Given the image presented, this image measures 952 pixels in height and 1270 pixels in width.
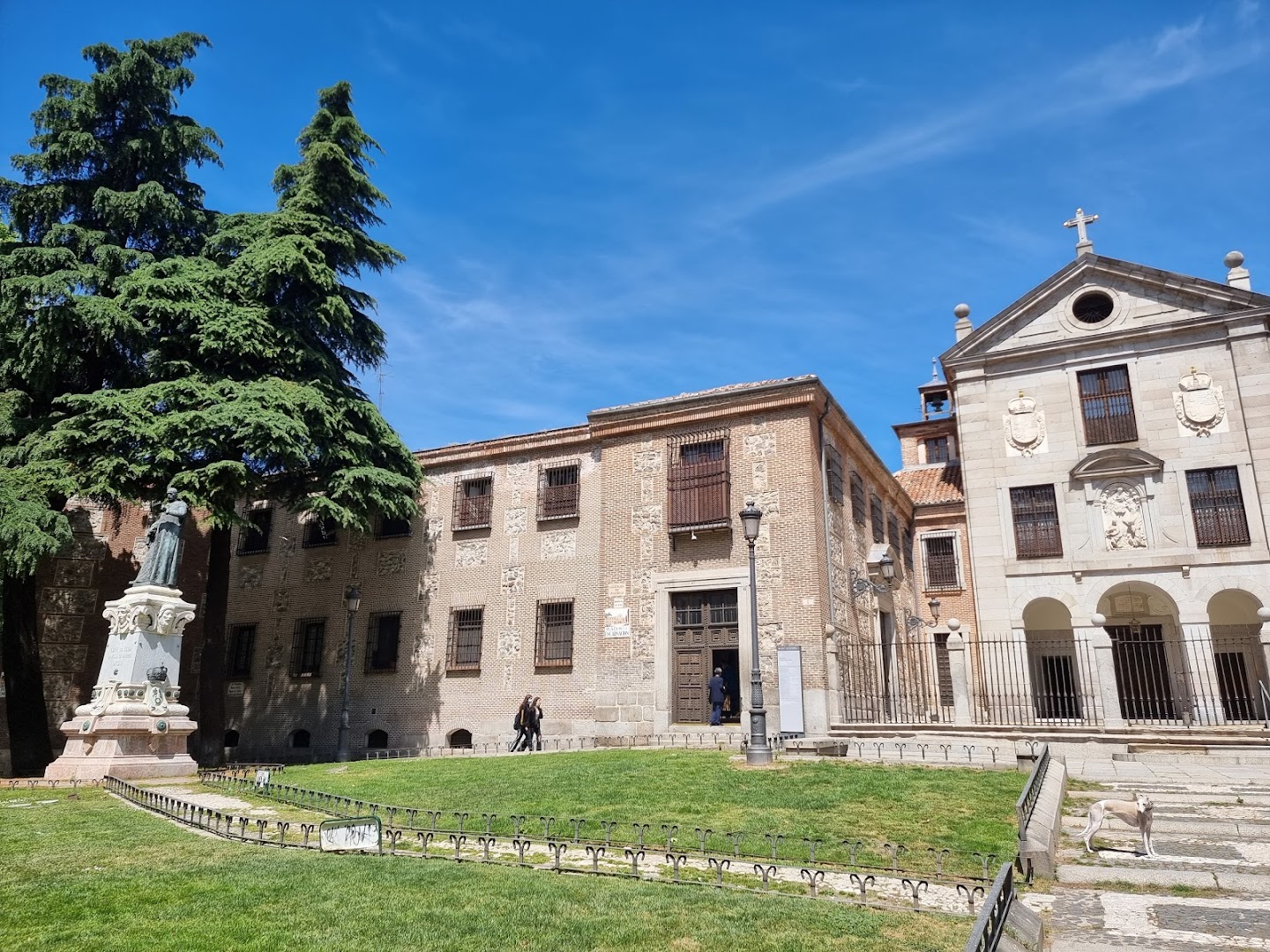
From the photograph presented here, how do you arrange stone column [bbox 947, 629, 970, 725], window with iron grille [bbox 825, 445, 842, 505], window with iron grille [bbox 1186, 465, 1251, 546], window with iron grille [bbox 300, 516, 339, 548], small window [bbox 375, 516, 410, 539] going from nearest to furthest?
stone column [bbox 947, 629, 970, 725] → window with iron grille [bbox 825, 445, 842, 505] → window with iron grille [bbox 1186, 465, 1251, 546] → small window [bbox 375, 516, 410, 539] → window with iron grille [bbox 300, 516, 339, 548]

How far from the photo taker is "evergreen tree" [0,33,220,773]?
18.3m

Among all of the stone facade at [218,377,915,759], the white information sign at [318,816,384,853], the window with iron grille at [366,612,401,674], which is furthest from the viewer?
the window with iron grille at [366,612,401,674]

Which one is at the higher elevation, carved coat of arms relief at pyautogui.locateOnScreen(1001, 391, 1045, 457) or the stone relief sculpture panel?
carved coat of arms relief at pyautogui.locateOnScreen(1001, 391, 1045, 457)

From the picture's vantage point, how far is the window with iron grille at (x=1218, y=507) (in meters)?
22.4

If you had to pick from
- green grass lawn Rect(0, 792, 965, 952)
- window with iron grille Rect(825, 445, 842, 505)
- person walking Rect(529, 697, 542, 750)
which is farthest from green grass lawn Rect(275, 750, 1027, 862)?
window with iron grille Rect(825, 445, 842, 505)

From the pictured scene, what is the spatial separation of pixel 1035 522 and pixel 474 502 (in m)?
16.5

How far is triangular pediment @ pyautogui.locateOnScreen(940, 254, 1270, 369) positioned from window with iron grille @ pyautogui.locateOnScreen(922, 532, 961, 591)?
7.28 meters

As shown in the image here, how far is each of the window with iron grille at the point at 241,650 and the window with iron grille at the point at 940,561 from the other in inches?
916

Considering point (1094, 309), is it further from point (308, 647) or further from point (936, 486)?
point (308, 647)

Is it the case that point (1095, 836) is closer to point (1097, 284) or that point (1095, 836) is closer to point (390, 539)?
point (390, 539)

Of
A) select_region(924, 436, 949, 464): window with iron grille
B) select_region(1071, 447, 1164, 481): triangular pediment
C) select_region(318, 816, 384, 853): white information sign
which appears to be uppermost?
select_region(924, 436, 949, 464): window with iron grille

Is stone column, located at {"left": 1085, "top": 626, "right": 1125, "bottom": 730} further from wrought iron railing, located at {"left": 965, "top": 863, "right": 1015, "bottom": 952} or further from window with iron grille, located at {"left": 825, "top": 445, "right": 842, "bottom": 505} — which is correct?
wrought iron railing, located at {"left": 965, "top": 863, "right": 1015, "bottom": 952}

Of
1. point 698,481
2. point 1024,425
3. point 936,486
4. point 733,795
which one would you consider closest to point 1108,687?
point 698,481

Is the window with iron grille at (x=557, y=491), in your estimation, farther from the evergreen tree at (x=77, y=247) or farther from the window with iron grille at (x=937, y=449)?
the window with iron grille at (x=937, y=449)
